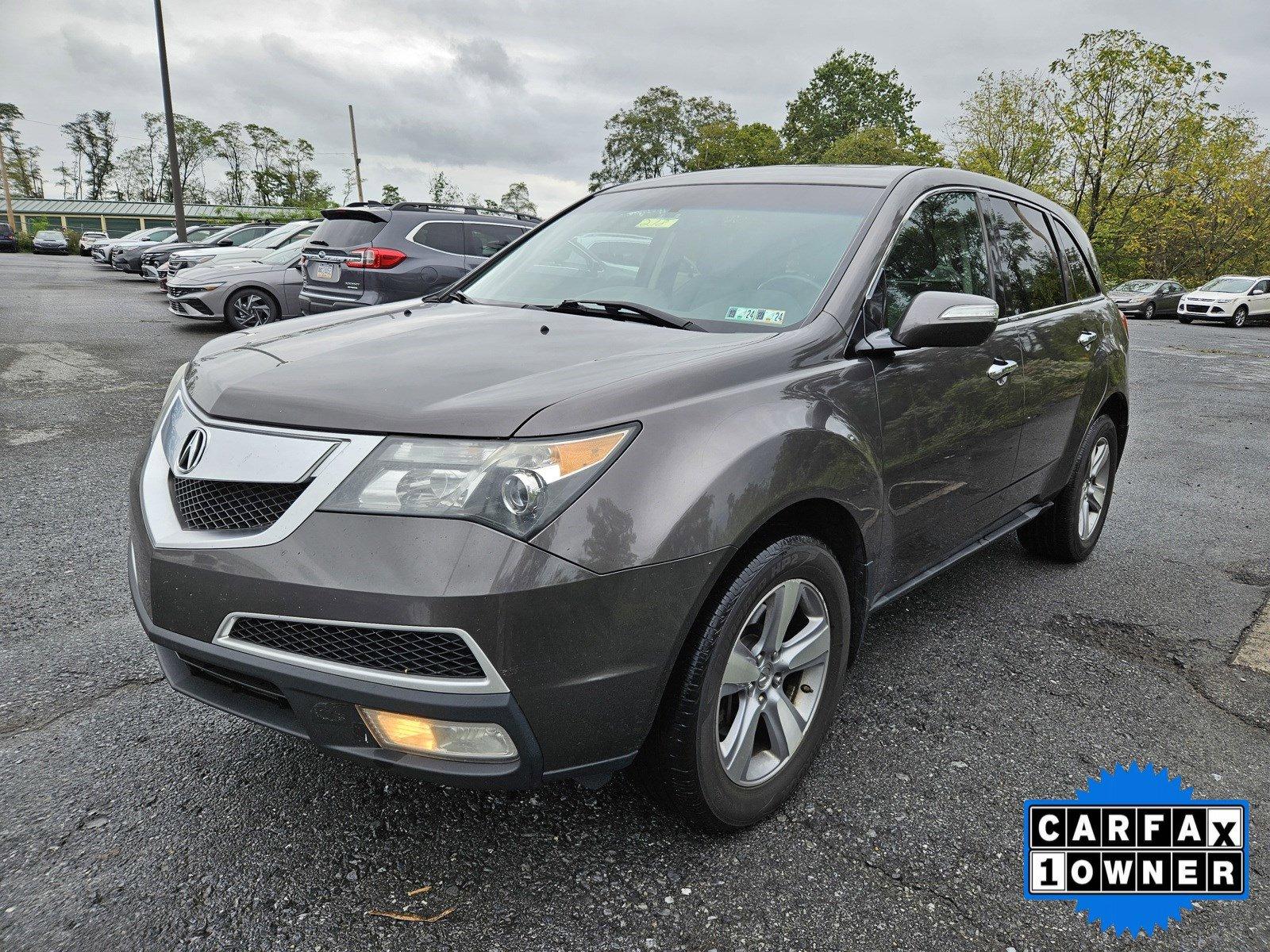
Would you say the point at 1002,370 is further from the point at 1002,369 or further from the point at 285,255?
the point at 285,255

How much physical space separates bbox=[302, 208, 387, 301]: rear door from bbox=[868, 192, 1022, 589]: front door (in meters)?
7.82

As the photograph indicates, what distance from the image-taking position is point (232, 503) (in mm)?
2002

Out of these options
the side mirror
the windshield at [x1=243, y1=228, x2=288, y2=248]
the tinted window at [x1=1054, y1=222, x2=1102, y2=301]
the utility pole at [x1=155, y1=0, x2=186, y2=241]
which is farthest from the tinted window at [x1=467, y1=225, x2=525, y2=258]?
the utility pole at [x1=155, y1=0, x2=186, y2=241]

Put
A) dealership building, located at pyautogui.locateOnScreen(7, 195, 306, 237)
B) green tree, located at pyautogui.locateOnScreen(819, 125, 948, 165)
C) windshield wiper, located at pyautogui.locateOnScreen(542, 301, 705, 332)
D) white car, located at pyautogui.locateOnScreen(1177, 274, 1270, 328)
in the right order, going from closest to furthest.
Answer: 1. windshield wiper, located at pyautogui.locateOnScreen(542, 301, 705, 332)
2. white car, located at pyautogui.locateOnScreen(1177, 274, 1270, 328)
3. green tree, located at pyautogui.locateOnScreen(819, 125, 948, 165)
4. dealership building, located at pyautogui.locateOnScreen(7, 195, 306, 237)

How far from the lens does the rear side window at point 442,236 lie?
10.3 metres

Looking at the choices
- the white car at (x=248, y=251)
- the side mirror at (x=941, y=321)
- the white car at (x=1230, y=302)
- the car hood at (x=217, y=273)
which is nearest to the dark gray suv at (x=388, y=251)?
the car hood at (x=217, y=273)

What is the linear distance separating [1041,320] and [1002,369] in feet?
2.02

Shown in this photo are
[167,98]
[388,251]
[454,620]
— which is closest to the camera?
[454,620]

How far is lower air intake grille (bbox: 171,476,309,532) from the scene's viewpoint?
1.93 m

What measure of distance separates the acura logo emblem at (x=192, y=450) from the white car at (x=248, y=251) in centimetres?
1258

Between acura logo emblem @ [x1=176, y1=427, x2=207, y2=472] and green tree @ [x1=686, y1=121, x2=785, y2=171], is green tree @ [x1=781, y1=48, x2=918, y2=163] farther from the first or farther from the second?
acura logo emblem @ [x1=176, y1=427, x2=207, y2=472]

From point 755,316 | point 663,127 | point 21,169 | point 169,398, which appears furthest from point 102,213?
point 755,316

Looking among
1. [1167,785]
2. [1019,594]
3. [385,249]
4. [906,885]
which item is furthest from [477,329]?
[385,249]

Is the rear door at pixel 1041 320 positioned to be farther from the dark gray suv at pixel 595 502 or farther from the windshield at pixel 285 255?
the windshield at pixel 285 255
